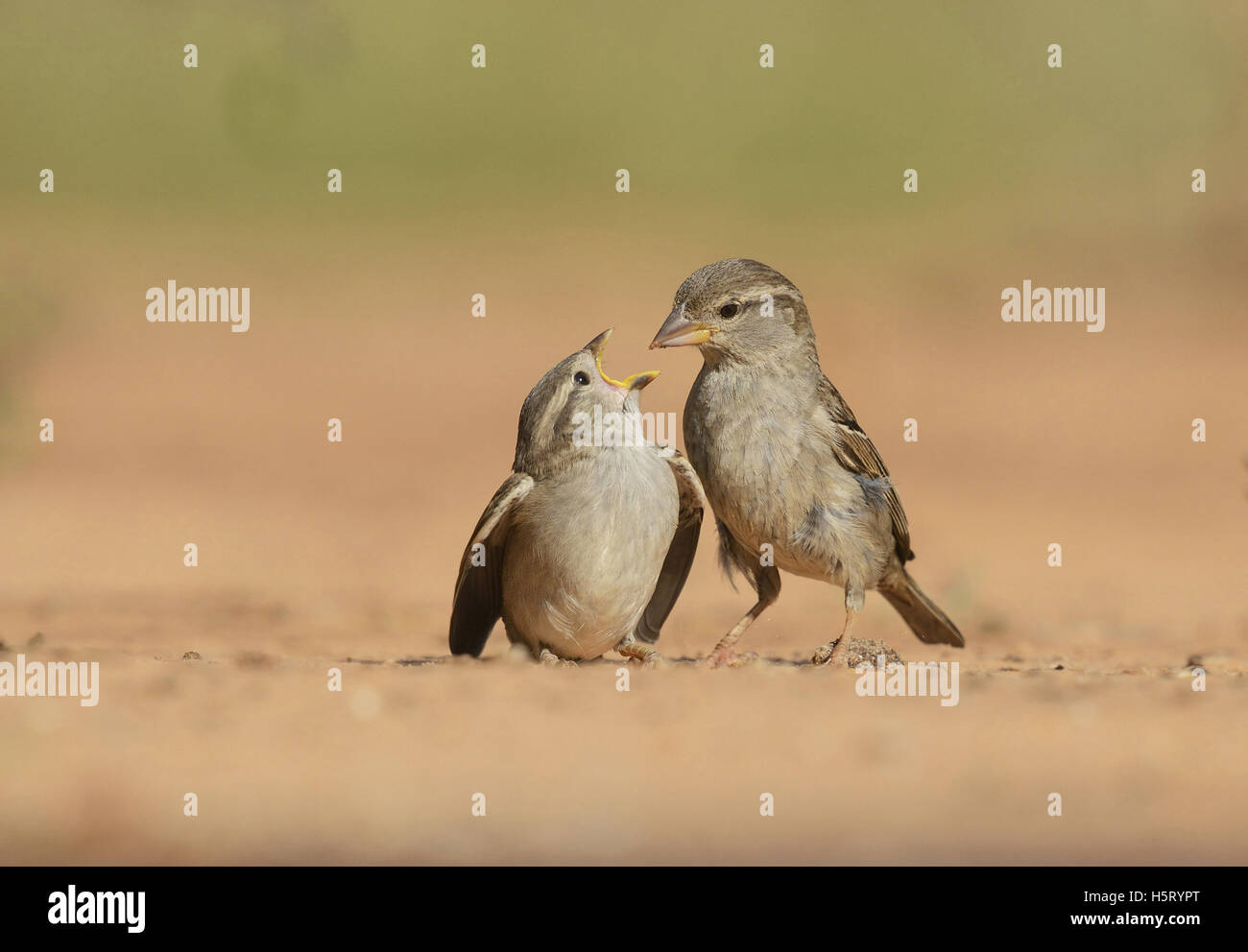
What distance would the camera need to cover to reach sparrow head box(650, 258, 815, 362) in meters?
7.74

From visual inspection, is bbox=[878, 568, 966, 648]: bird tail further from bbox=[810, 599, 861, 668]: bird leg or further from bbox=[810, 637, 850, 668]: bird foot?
bbox=[810, 637, 850, 668]: bird foot

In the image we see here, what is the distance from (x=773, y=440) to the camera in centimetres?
766

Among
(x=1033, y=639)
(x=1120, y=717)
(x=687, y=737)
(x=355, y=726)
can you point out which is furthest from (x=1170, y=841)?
(x=1033, y=639)

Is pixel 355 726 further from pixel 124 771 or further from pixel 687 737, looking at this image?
pixel 687 737

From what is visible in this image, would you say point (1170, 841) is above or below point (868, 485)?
below

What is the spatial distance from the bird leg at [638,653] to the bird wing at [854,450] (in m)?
1.44

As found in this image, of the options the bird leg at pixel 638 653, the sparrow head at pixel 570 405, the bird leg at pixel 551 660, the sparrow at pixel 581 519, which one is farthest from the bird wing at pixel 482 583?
the bird leg at pixel 638 653

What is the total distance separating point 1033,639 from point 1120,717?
12.7 ft

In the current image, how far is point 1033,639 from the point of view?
976cm

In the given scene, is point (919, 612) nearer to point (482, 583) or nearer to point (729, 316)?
point (729, 316)

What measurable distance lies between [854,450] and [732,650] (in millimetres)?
1280

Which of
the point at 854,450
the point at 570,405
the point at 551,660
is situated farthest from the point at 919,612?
the point at 570,405

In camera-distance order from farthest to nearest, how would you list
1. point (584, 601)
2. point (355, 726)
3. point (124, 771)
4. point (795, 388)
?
point (795, 388) → point (584, 601) → point (355, 726) → point (124, 771)

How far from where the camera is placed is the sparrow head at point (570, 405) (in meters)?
7.44
